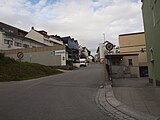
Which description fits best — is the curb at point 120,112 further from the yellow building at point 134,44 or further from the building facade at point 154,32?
the yellow building at point 134,44

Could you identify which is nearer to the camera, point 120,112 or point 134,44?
point 120,112

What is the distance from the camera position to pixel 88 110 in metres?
8.09

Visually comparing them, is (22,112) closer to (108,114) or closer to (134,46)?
(108,114)

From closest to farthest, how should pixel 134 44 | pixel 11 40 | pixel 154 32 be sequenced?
pixel 154 32, pixel 134 44, pixel 11 40

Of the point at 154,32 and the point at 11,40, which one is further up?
the point at 11,40

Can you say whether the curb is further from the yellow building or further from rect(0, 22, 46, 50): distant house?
rect(0, 22, 46, 50): distant house

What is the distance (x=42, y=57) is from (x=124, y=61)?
2135 centimetres

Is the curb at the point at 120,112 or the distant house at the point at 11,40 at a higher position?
the distant house at the point at 11,40

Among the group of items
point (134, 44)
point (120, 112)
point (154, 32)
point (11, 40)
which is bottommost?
point (120, 112)

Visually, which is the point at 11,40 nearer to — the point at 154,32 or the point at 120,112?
the point at 154,32

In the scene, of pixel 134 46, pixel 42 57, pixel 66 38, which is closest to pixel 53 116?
pixel 134 46

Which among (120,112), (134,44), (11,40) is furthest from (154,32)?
(11,40)

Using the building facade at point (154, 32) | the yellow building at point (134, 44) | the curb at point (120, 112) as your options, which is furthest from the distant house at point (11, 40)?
the curb at point (120, 112)

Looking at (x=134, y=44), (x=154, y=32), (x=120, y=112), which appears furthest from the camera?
(x=134, y=44)
